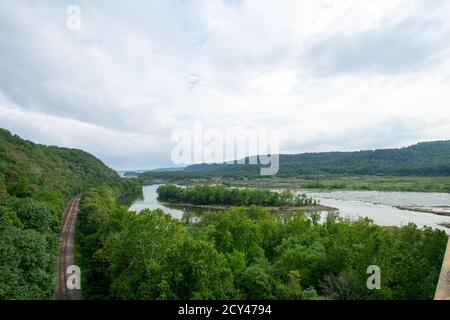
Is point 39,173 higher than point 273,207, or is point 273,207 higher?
point 39,173

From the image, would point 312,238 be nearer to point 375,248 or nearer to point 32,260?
point 375,248

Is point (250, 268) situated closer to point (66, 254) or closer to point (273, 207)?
point (66, 254)

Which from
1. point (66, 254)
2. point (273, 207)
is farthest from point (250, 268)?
point (273, 207)

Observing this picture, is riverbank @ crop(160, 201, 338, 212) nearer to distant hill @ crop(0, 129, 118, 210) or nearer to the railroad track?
distant hill @ crop(0, 129, 118, 210)

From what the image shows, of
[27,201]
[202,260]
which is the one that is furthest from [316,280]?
[27,201]

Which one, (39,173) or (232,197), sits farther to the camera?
(232,197)

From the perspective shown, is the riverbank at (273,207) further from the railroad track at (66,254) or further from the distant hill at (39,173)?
the railroad track at (66,254)

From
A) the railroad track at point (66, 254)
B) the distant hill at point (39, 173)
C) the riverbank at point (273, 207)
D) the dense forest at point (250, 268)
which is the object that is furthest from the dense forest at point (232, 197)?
the dense forest at point (250, 268)

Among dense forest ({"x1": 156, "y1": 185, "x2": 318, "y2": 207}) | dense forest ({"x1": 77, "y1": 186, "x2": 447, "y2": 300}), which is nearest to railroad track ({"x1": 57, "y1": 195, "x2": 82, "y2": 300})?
dense forest ({"x1": 77, "y1": 186, "x2": 447, "y2": 300})
